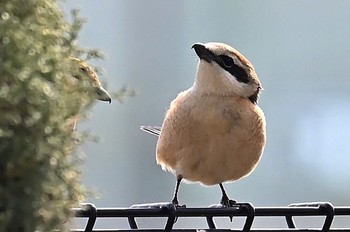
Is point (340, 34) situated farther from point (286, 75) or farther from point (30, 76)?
point (30, 76)

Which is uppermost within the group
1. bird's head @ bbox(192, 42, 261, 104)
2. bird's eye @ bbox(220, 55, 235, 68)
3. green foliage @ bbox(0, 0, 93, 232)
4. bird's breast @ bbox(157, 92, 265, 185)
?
green foliage @ bbox(0, 0, 93, 232)

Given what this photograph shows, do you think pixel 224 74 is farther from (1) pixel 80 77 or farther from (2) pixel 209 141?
(1) pixel 80 77

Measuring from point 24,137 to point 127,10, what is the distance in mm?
1485

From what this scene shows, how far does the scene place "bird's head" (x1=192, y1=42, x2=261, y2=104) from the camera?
1.15 meters

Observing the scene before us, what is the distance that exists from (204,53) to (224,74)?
6 cm

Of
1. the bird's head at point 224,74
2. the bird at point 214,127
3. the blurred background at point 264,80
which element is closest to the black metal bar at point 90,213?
the bird at point 214,127

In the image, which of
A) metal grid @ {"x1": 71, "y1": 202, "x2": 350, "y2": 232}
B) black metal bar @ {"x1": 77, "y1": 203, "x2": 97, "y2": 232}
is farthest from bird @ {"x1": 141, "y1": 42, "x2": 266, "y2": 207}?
black metal bar @ {"x1": 77, "y1": 203, "x2": 97, "y2": 232}

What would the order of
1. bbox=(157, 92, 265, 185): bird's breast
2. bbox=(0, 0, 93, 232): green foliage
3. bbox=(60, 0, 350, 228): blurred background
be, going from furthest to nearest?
bbox=(60, 0, 350, 228): blurred background → bbox=(157, 92, 265, 185): bird's breast → bbox=(0, 0, 93, 232): green foliage

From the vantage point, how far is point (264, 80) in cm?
197

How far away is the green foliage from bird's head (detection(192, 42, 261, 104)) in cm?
62

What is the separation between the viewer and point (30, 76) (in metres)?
0.50

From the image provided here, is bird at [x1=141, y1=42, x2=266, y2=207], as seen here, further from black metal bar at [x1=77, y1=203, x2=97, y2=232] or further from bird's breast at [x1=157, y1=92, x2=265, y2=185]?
black metal bar at [x1=77, y1=203, x2=97, y2=232]

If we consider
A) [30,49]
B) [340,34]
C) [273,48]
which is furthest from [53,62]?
[340,34]

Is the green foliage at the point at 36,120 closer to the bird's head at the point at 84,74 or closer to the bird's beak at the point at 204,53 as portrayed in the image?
the bird's head at the point at 84,74
